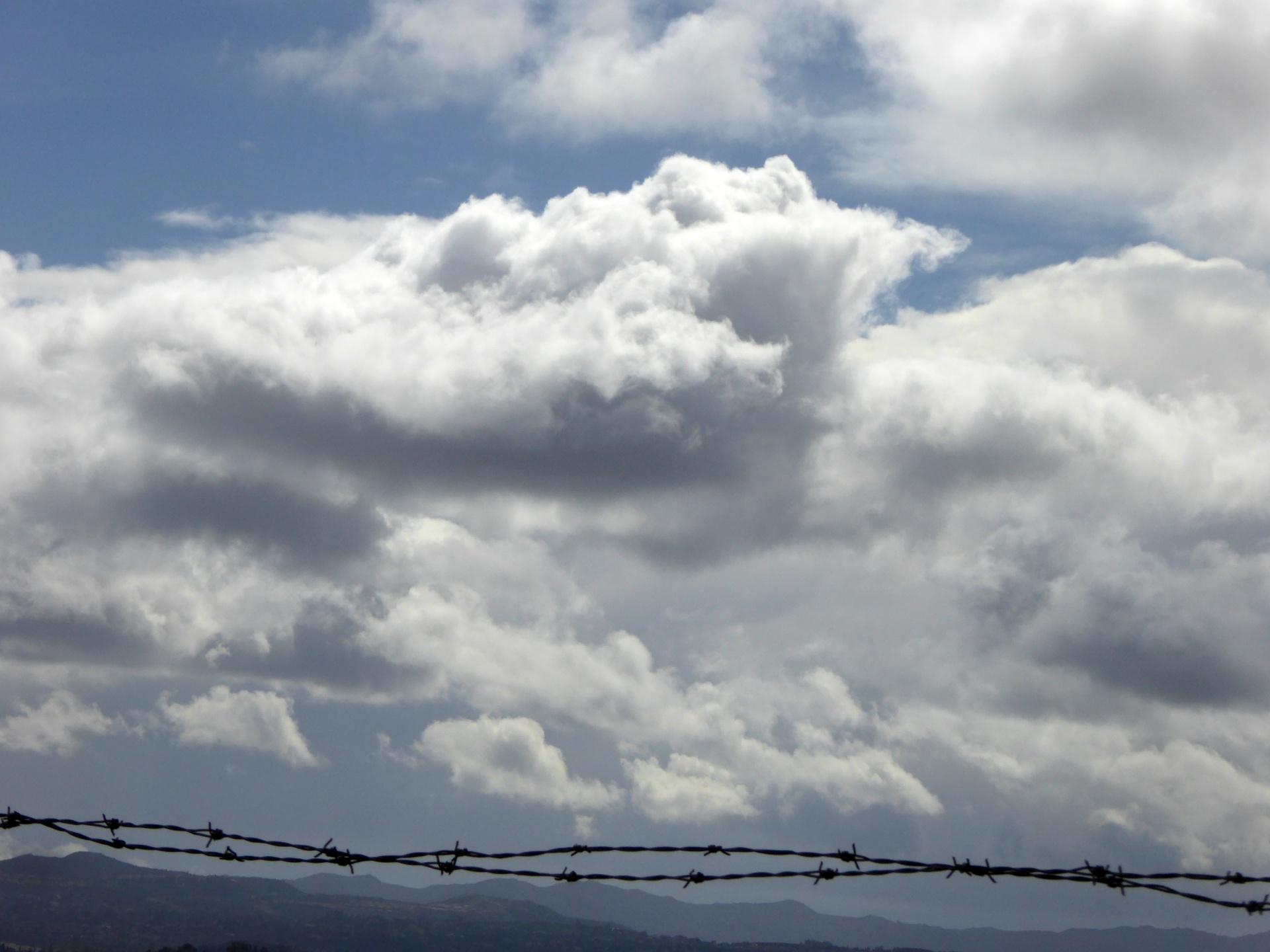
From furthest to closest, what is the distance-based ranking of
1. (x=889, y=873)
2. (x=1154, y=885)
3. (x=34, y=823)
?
(x=34, y=823)
(x=889, y=873)
(x=1154, y=885)

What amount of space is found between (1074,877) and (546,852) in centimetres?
921

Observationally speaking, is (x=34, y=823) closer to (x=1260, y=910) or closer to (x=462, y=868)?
(x=462, y=868)

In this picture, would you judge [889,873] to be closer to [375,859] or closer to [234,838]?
[375,859]

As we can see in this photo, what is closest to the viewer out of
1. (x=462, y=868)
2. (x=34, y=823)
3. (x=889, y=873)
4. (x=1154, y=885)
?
(x=1154, y=885)

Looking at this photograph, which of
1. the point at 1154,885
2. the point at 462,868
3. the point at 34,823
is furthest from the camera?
the point at 34,823

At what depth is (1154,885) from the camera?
19.3 meters

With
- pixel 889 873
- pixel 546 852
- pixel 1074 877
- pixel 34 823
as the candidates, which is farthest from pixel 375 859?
pixel 1074 877

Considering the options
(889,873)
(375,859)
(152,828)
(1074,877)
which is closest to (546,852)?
(375,859)

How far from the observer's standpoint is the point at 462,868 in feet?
72.7

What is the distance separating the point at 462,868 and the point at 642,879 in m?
3.38

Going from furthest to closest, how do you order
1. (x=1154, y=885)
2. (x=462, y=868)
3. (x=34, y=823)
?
(x=34, y=823), (x=462, y=868), (x=1154, y=885)

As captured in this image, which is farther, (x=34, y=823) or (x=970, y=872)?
(x=34, y=823)

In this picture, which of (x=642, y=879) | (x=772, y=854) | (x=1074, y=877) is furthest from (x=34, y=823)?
(x=1074, y=877)

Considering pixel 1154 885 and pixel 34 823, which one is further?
pixel 34 823
